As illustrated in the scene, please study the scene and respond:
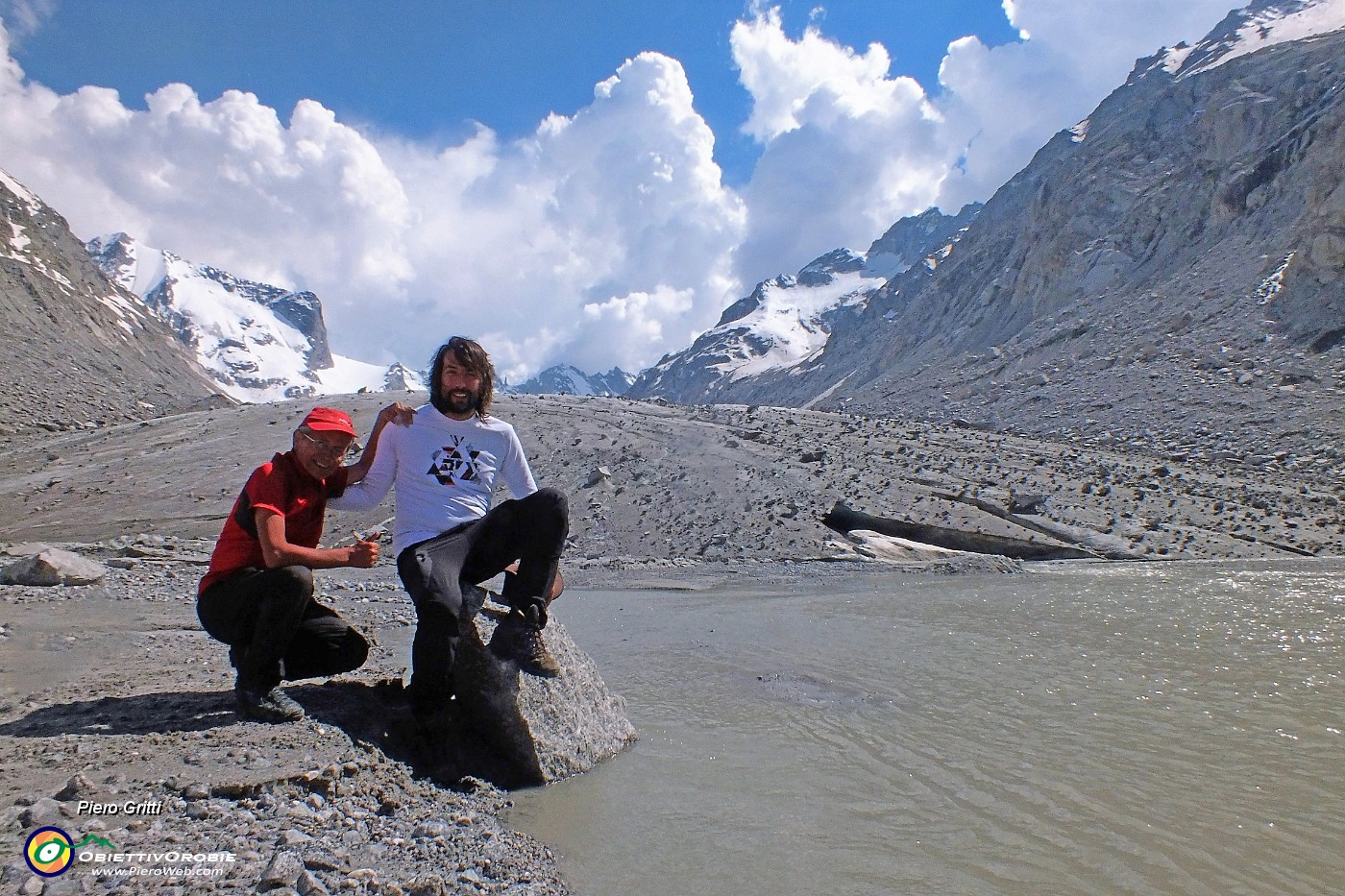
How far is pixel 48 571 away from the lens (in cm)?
1011

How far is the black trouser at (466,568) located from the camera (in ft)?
13.3

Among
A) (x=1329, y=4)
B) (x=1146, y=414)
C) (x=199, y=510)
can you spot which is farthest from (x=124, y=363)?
(x=1329, y=4)

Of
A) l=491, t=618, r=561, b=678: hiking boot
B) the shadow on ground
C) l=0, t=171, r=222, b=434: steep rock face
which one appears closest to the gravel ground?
the shadow on ground

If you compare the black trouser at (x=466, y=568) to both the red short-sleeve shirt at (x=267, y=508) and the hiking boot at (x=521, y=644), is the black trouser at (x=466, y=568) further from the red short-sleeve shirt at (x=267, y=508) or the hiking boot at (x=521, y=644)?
the red short-sleeve shirt at (x=267, y=508)

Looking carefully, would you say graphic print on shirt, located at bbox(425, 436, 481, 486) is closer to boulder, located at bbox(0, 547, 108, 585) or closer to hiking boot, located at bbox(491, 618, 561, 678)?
hiking boot, located at bbox(491, 618, 561, 678)

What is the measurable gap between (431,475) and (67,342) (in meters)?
86.7

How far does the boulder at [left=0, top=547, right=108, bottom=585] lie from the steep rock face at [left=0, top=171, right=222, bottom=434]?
37287 millimetres

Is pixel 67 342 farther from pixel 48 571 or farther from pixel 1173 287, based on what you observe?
pixel 1173 287

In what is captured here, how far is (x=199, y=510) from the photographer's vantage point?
67.9 feet

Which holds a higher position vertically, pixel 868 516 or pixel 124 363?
pixel 124 363

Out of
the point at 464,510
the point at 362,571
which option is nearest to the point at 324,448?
the point at 464,510

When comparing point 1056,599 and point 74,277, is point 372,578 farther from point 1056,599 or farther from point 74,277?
point 74,277

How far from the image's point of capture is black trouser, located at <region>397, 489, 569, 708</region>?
4051 millimetres

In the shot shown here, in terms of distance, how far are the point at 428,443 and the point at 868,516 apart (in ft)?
52.5
